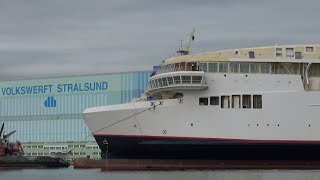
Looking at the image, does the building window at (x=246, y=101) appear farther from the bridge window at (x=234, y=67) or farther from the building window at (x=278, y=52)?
the building window at (x=278, y=52)

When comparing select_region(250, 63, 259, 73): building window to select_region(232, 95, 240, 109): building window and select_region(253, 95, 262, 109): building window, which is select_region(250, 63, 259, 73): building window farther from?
select_region(232, 95, 240, 109): building window

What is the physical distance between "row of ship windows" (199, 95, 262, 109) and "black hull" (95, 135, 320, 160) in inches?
109

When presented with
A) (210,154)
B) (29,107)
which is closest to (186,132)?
(210,154)

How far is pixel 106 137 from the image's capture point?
59.3m

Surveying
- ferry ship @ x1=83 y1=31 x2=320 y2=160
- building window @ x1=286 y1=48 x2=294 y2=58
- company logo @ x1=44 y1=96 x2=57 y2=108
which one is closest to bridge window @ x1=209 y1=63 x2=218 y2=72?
ferry ship @ x1=83 y1=31 x2=320 y2=160

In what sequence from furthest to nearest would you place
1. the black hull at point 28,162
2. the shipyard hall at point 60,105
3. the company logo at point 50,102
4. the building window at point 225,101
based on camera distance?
the company logo at point 50,102
the shipyard hall at point 60,105
the black hull at point 28,162
the building window at point 225,101

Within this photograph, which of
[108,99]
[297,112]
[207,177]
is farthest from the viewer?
[108,99]

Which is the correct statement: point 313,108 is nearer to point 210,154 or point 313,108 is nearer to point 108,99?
point 210,154

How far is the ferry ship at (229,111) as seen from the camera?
57.0m

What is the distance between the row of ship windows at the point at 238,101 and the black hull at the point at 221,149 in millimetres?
2781

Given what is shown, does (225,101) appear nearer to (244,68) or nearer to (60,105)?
(244,68)

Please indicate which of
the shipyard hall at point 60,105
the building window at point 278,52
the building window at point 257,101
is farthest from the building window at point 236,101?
the shipyard hall at point 60,105

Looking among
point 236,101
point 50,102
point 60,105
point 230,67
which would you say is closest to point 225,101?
point 236,101

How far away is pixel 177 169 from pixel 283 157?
831cm
